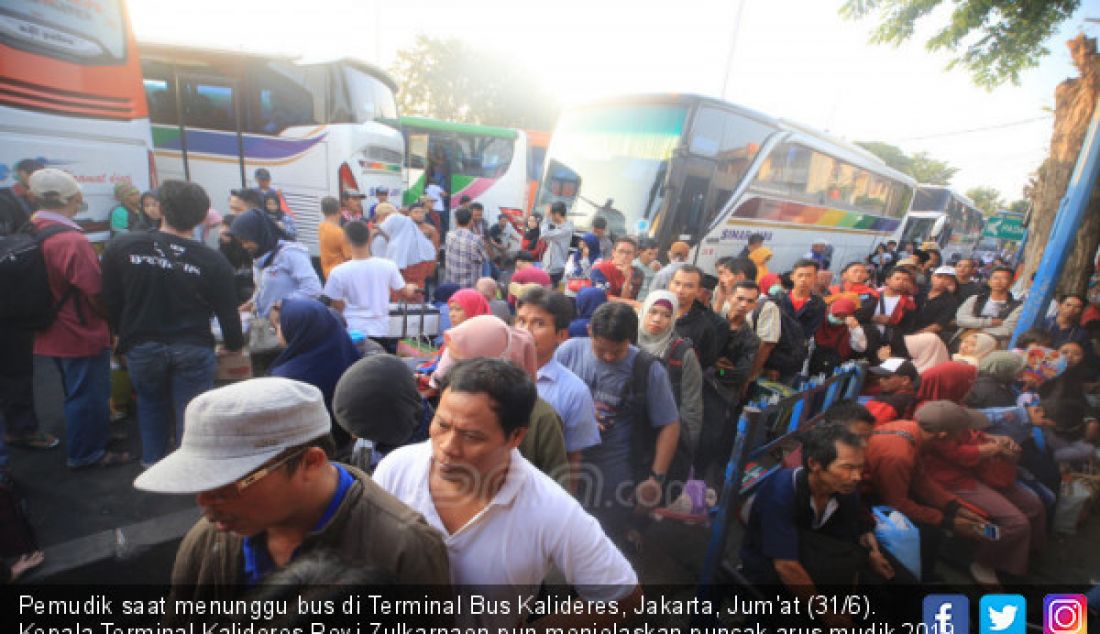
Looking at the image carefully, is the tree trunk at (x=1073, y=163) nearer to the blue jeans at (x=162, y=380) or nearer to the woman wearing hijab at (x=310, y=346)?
the woman wearing hijab at (x=310, y=346)

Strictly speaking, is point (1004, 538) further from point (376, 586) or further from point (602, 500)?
point (376, 586)

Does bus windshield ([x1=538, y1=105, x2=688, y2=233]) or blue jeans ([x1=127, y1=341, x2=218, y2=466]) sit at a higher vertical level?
bus windshield ([x1=538, y1=105, x2=688, y2=233])

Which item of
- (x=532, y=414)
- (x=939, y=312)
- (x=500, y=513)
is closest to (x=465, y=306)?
(x=532, y=414)

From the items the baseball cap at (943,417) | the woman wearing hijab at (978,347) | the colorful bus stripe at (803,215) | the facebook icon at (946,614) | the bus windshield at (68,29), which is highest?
the bus windshield at (68,29)

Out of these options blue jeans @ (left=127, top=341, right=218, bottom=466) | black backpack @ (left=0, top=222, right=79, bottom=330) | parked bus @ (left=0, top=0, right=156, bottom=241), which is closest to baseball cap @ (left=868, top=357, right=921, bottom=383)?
blue jeans @ (left=127, top=341, right=218, bottom=466)

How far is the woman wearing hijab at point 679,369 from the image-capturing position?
2945mm

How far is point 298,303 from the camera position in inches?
102

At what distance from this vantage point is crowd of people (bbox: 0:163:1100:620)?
118 cm

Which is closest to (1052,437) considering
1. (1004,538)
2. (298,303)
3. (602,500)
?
(1004,538)

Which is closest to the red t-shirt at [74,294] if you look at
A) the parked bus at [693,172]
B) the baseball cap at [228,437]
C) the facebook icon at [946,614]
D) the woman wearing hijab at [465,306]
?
the woman wearing hijab at [465,306]

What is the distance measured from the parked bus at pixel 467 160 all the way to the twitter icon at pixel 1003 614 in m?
13.6

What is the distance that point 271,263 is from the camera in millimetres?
4250

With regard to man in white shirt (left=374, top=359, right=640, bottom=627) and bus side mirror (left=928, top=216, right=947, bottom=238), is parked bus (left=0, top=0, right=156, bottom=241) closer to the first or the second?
man in white shirt (left=374, top=359, right=640, bottom=627)

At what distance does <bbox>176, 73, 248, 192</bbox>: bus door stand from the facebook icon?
31.5 ft
